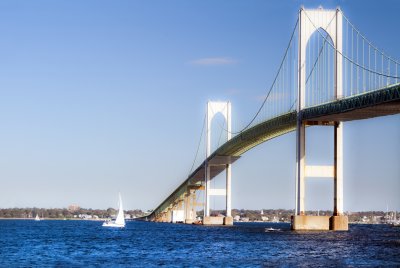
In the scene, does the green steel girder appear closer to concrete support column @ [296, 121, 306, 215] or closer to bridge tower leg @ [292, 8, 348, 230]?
bridge tower leg @ [292, 8, 348, 230]

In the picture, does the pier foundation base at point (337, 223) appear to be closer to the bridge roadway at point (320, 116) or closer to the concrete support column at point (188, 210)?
the bridge roadway at point (320, 116)

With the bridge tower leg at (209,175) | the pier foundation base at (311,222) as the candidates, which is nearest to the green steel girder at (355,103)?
the pier foundation base at (311,222)

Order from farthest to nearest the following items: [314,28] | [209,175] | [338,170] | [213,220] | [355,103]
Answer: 1. [213,220]
2. [209,175]
3. [314,28]
4. [338,170]
5. [355,103]

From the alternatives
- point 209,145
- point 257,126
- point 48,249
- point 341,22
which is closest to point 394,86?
point 341,22

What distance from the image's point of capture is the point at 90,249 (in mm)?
50594

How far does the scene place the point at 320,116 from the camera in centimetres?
6062

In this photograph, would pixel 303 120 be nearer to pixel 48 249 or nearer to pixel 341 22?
pixel 341 22

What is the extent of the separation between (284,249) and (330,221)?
17.1 m

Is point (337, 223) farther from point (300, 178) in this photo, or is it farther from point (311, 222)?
point (300, 178)

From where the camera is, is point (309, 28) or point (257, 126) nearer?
point (309, 28)

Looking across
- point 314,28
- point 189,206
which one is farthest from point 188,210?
point 314,28

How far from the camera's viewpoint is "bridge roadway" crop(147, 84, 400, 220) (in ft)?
173

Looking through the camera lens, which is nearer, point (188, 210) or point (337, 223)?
point (337, 223)

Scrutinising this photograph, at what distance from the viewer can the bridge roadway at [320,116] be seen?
5277 cm
